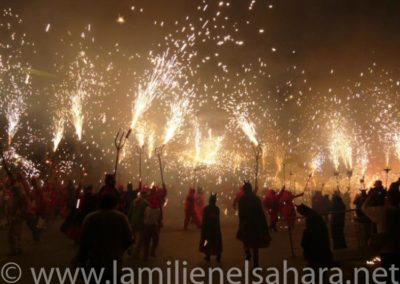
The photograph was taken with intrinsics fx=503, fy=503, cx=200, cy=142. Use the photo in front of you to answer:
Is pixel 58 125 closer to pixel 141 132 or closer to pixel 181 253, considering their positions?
pixel 141 132

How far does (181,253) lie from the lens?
1220 cm

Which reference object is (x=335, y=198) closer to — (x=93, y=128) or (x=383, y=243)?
(x=383, y=243)

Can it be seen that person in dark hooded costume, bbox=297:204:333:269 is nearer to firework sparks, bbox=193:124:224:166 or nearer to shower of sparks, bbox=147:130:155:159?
shower of sparks, bbox=147:130:155:159

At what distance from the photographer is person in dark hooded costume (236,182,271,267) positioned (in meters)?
9.85

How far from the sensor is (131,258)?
11.3 meters

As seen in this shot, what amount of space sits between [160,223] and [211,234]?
1.22 meters

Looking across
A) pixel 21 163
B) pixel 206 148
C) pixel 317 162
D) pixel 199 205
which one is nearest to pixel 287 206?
pixel 199 205

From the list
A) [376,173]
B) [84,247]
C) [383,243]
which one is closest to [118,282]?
[84,247]

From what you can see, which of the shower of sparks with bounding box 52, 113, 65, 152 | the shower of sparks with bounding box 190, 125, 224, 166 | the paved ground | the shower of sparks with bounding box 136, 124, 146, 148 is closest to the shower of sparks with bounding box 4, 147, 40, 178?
the shower of sparks with bounding box 52, 113, 65, 152

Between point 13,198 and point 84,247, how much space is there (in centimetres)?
616

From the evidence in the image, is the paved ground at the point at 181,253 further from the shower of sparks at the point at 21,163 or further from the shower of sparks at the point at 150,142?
the shower of sparks at the point at 150,142

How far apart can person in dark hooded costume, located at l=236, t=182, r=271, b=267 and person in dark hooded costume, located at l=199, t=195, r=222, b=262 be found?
1.17m

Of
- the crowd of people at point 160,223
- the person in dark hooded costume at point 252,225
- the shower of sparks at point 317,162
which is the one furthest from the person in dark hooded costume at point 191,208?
the shower of sparks at point 317,162

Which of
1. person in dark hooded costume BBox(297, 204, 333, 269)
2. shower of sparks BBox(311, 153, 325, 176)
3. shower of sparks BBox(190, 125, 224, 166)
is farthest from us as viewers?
shower of sparks BBox(311, 153, 325, 176)
